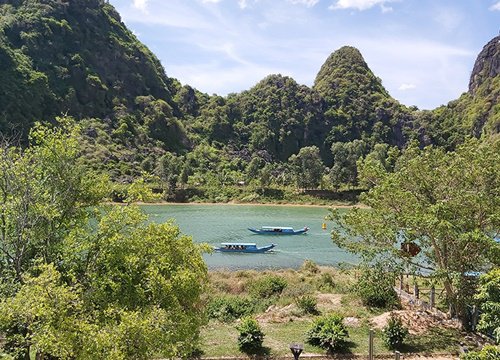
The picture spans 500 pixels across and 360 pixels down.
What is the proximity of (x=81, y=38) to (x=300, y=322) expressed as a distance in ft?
477

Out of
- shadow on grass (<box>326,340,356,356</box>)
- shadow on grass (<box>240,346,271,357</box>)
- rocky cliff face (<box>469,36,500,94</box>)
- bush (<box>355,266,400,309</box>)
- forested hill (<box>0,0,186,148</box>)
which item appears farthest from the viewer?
rocky cliff face (<box>469,36,500,94</box>)

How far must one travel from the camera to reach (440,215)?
1537 centimetres

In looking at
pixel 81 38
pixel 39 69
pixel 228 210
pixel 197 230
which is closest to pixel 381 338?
pixel 197 230

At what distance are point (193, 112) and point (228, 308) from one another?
14823 cm

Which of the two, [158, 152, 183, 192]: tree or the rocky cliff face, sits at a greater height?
the rocky cliff face

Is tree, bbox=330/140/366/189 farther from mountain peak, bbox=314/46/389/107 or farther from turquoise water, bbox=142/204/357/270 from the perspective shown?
mountain peak, bbox=314/46/389/107

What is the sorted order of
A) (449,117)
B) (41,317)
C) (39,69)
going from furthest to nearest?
(449,117), (39,69), (41,317)

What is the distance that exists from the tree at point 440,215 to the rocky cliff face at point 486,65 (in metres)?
154

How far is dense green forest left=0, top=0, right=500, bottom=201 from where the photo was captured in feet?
320

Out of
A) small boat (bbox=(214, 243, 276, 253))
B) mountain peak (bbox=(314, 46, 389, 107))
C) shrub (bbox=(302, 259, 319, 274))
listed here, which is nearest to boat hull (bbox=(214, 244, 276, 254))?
small boat (bbox=(214, 243, 276, 253))

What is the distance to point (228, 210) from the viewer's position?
78.4 metres

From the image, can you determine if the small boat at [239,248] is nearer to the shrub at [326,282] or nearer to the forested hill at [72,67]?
the shrub at [326,282]

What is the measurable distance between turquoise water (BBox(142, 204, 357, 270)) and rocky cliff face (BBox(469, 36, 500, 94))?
10650 cm

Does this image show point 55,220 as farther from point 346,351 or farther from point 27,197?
point 346,351
